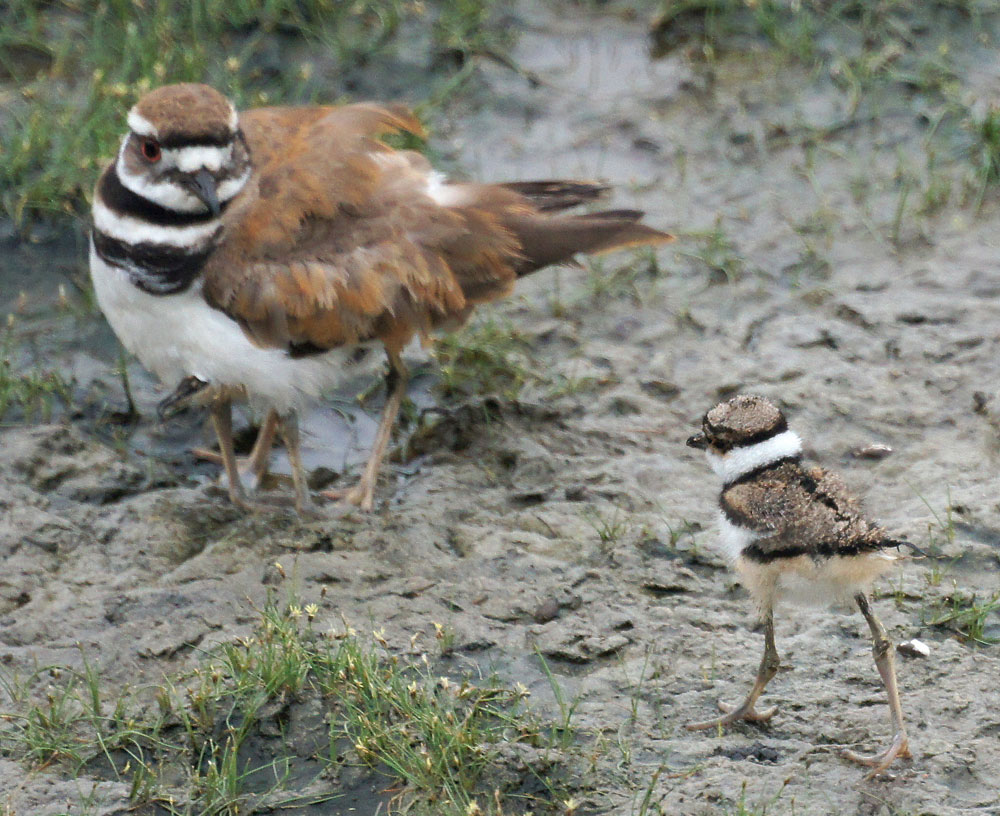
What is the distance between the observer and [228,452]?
555cm

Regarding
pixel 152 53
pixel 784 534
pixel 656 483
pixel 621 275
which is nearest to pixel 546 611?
pixel 656 483

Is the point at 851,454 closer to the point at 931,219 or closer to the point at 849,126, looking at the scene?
the point at 931,219

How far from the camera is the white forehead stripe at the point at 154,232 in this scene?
505 cm

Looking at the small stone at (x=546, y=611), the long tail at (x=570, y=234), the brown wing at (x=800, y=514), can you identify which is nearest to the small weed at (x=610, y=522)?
the small stone at (x=546, y=611)

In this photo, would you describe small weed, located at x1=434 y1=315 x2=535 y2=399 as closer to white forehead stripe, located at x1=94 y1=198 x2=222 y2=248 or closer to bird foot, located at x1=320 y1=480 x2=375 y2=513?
bird foot, located at x1=320 y1=480 x2=375 y2=513

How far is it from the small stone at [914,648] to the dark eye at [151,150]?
3.28 metres

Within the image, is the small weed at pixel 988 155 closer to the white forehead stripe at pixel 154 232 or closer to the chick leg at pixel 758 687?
the chick leg at pixel 758 687

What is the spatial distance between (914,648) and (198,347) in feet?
9.37

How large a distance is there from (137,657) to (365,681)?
0.91 metres

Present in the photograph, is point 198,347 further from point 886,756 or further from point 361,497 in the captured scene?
point 886,756

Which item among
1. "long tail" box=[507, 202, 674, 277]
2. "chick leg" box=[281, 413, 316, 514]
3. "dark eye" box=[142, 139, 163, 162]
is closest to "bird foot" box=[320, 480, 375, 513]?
"chick leg" box=[281, 413, 316, 514]

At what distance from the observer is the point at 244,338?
5.13 meters

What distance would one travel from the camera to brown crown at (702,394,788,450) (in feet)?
13.3

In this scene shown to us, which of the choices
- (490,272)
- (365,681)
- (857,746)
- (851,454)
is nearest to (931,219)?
(851,454)
